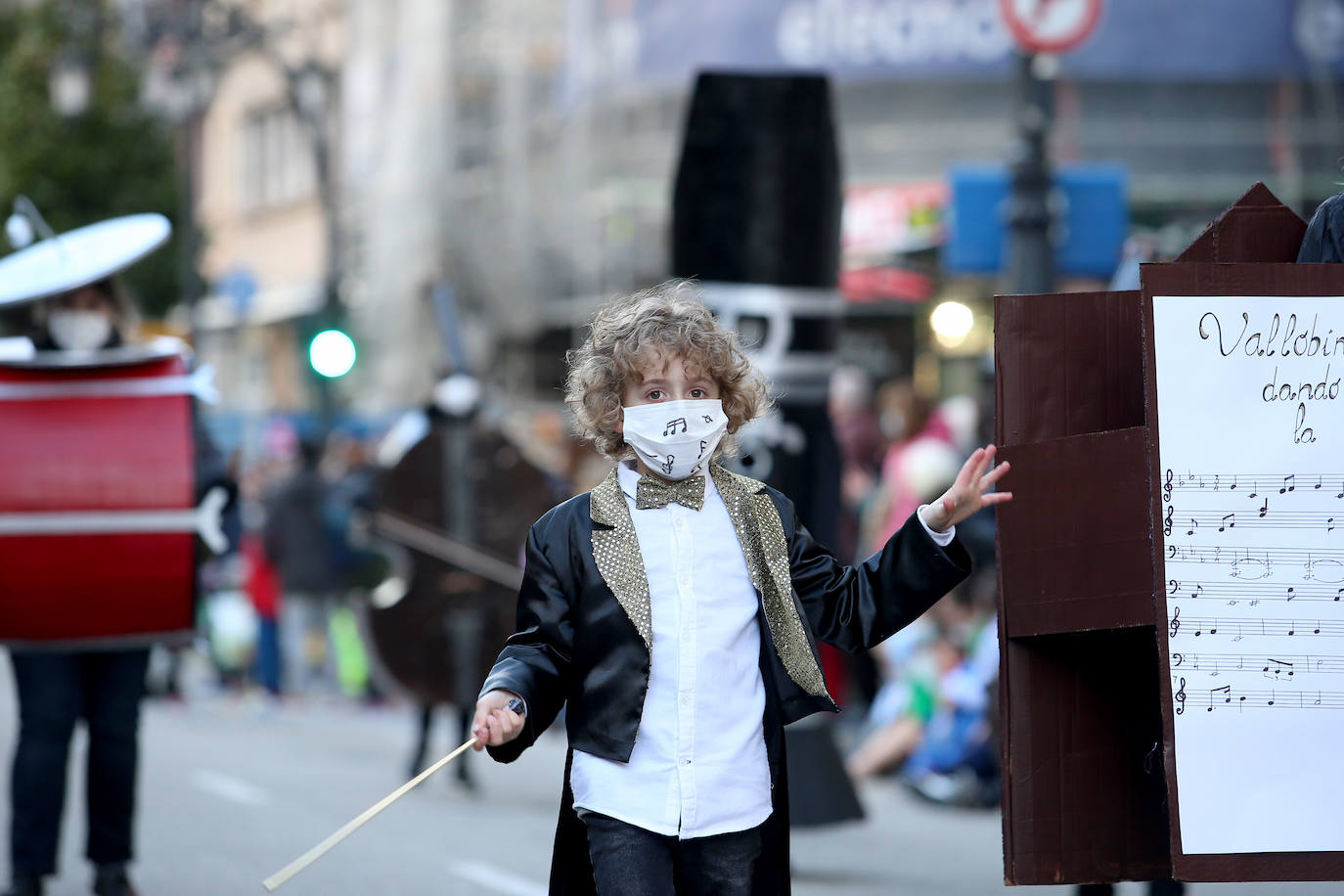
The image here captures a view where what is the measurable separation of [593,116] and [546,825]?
16.2 meters

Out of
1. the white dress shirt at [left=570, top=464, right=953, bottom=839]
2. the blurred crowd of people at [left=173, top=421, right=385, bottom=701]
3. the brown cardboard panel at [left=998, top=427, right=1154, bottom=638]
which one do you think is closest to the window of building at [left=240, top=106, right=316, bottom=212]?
the blurred crowd of people at [left=173, top=421, right=385, bottom=701]

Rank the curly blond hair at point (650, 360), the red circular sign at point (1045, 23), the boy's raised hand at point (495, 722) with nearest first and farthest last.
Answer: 1. the boy's raised hand at point (495, 722)
2. the curly blond hair at point (650, 360)
3. the red circular sign at point (1045, 23)

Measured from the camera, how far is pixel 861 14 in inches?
857

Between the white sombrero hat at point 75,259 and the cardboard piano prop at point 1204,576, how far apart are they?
3.17 meters

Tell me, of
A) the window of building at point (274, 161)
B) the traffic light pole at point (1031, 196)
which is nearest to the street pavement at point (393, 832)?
the traffic light pole at point (1031, 196)

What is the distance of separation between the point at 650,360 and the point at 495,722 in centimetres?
77

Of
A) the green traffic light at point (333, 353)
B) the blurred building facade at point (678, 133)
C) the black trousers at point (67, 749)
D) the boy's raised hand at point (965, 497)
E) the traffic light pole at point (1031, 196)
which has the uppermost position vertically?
the blurred building facade at point (678, 133)

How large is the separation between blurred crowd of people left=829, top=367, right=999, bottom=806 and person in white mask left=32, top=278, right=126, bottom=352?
9.53 feet

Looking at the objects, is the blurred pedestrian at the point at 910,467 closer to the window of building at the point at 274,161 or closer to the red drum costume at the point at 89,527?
the red drum costume at the point at 89,527

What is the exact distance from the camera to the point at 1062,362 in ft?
12.3

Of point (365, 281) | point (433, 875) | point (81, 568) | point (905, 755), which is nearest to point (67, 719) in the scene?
point (81, 568)

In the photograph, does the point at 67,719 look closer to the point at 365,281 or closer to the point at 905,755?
the point at 905,755

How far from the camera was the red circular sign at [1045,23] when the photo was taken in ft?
31.3

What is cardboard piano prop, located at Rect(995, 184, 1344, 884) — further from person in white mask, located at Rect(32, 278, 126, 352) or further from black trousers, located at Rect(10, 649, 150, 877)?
person in white mask, located at Rect(32, 278, 126, 352)
